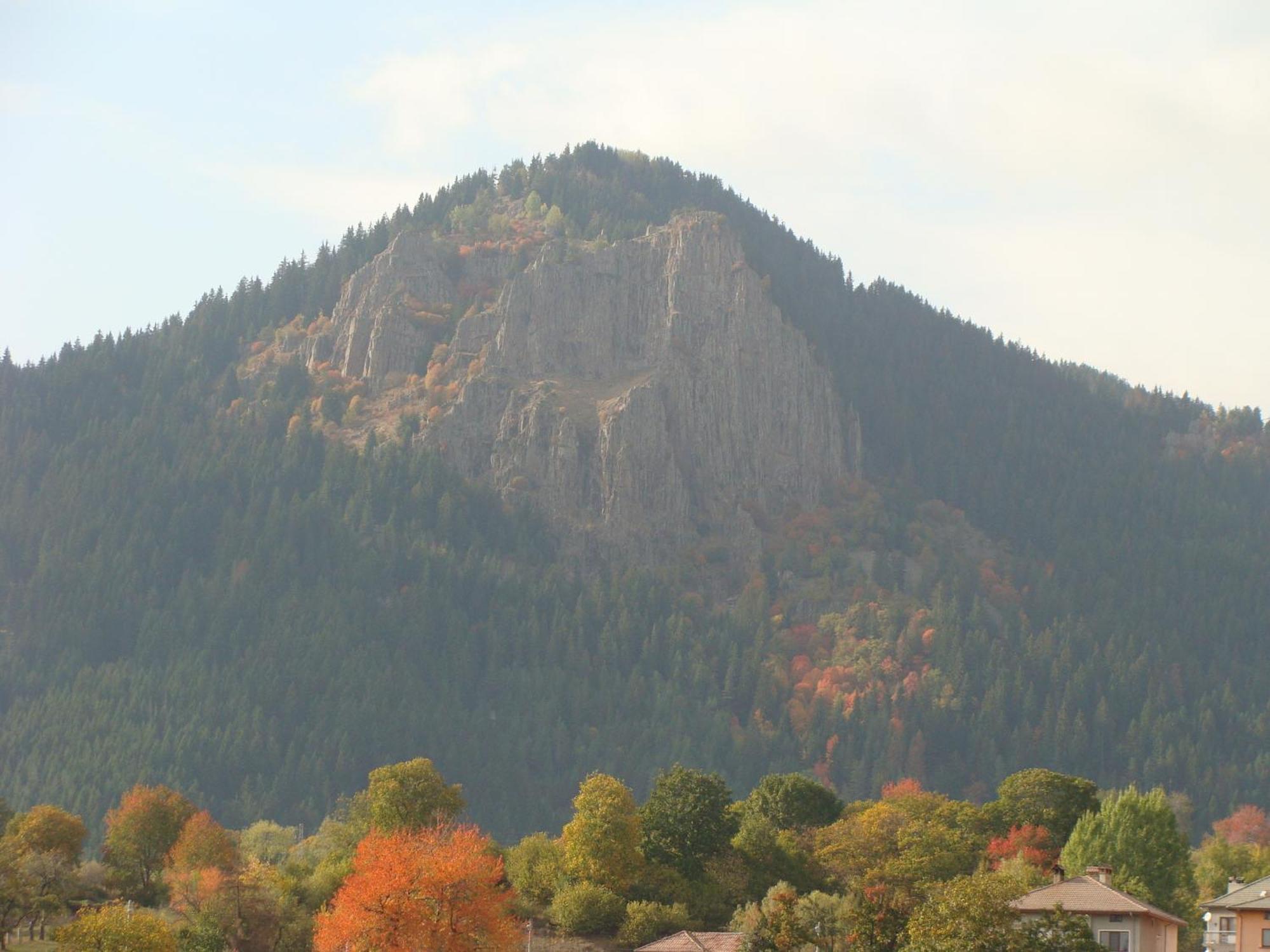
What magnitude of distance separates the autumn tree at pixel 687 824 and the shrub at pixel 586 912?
28.9ft

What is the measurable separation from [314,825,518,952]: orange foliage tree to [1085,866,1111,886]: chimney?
113ft

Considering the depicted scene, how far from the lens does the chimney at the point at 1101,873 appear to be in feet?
407

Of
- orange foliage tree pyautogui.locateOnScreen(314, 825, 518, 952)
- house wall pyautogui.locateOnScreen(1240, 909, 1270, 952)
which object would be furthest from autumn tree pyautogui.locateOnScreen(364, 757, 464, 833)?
house wall pyautogui.locateOnScreen(1240, 909, 1270, 952)

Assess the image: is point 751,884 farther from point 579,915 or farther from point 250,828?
point 250,828

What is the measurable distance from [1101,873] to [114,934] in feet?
183

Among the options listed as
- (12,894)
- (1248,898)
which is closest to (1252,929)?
(1248,898)

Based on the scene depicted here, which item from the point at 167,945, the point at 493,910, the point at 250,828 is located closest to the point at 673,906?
the point at 493,910

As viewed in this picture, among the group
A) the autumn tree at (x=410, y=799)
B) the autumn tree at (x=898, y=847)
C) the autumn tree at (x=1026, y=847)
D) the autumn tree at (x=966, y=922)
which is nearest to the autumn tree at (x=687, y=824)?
the autumn tree at (x=898, y=847)

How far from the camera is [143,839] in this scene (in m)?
151

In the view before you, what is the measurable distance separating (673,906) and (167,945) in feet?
119

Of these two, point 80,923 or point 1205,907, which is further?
point 1205,907

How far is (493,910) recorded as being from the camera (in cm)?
11144

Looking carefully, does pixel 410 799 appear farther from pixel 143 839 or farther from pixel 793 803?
pixel 793 803

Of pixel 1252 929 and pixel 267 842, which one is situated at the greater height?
pixel 1252 929
